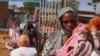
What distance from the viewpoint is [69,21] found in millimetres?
4711

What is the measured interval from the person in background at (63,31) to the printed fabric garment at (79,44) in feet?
0.43

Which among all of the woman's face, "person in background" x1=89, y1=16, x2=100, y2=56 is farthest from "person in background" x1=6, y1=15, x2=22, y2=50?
"person in background" x1=89, y1=16, x2=100, y2=56

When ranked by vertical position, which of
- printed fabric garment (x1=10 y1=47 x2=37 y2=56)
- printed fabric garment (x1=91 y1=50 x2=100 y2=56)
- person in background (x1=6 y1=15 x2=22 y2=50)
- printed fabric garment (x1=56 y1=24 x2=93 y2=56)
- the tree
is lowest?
person in background (x1=6 y1=15 x2=22 y2=50)

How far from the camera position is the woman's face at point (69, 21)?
184 inches

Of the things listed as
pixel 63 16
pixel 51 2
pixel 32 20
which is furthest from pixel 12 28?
pixel 63 16

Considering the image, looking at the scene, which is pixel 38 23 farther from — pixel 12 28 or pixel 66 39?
pixel 66 39

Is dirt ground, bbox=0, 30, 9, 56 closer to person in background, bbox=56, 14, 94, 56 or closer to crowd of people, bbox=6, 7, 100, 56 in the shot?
crowd of people, bbox=6, 7, 100, 56

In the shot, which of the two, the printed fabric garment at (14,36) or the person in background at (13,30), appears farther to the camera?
the printed fabric garment at (14,36)

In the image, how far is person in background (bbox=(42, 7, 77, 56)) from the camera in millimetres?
4688

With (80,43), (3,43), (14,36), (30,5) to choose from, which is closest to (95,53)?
(80,43)

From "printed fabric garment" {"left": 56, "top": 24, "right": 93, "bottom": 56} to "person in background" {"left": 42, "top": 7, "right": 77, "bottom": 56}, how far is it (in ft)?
0.43

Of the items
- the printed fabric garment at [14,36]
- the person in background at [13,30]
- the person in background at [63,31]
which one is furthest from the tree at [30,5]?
the person in background at [63,31]

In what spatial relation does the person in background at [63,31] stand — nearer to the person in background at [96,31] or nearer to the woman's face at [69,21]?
the woman's face at [69,21]

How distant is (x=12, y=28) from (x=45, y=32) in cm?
107
